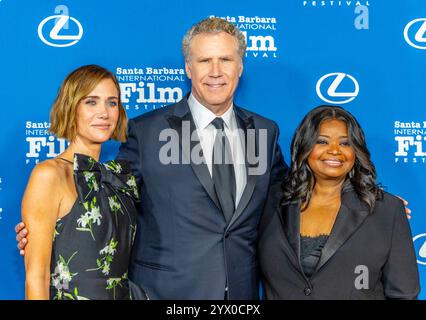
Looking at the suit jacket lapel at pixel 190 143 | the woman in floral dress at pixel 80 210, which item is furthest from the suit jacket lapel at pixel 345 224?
the woman in floral dress at pixel 80 210

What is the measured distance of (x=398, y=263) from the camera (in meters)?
2.38

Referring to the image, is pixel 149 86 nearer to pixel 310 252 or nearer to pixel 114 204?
pixel 114 204

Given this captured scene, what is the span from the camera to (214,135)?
2.56 m

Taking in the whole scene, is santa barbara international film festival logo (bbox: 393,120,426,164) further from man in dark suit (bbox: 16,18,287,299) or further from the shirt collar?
the shirt collar

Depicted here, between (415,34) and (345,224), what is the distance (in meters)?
1.30

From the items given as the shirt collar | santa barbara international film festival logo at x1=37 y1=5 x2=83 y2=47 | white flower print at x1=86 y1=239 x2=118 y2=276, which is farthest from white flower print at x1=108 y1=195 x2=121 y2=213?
santa barbara international film festival logo at x1=37 y1=5 x2=83 y2=47

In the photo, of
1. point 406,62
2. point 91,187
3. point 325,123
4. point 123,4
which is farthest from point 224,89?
point 406,62

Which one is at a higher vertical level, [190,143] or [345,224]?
[190,143]

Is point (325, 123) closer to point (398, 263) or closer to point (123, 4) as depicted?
point (398, 263)

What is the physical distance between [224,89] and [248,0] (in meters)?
0.82

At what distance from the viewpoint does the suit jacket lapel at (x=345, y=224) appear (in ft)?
7.77

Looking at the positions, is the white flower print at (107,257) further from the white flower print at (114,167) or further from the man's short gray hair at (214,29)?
the man's short gray hair at (214,29)

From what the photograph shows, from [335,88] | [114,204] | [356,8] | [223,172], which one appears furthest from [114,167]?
[356,8]

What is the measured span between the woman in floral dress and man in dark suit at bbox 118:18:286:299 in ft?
0.64
